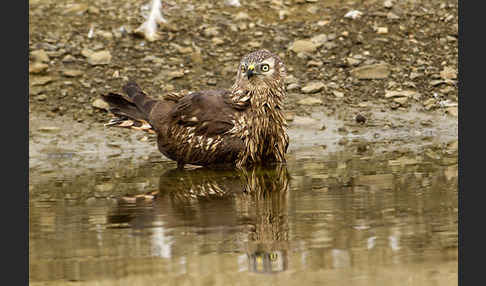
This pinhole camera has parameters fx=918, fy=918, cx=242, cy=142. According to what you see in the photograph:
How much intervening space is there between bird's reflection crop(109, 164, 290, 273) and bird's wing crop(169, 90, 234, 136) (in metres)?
0.47

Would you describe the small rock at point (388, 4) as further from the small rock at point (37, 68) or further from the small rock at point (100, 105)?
the small rock at point (37, 68)

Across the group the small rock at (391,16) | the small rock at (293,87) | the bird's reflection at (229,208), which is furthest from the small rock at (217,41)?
the bird's reflection at (229,208)

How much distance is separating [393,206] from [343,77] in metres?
5.73

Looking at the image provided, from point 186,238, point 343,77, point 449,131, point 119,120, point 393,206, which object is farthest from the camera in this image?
point 343,77

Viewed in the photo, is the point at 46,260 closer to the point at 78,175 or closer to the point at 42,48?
the point at 78,175

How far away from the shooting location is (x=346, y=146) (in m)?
11.1

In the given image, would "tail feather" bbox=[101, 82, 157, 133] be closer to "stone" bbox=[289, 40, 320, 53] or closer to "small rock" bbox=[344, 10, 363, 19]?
"stone" bbox=[289, 40, 320, 53]

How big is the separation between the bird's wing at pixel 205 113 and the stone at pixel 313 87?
2.63m

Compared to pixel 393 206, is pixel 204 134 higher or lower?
higher

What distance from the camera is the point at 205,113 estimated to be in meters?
9.96

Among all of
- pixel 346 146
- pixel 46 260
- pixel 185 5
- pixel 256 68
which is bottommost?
pixel 46 260

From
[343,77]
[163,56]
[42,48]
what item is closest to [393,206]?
[343,77]

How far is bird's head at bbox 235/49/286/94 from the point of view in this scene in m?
9.97

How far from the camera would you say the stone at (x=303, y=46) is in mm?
13562
